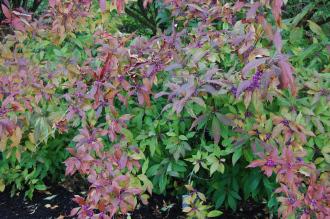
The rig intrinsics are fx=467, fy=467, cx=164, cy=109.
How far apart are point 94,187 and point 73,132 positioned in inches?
30.6

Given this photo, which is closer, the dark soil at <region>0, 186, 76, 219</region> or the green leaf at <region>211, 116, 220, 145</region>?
Answer: the green leaf at <region>211, 116, 220, 145</region>

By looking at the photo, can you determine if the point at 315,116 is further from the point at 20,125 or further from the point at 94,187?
the point at 20,125

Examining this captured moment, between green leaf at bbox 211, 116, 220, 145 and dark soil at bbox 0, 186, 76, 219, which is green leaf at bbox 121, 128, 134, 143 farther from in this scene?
dark soil at bbox 0, 186, 76, 219

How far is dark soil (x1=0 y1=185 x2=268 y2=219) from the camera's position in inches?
109

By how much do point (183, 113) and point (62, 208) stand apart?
1.07m

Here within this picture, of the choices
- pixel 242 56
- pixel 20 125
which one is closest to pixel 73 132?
pixel 20 125

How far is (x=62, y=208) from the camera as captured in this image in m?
2.84

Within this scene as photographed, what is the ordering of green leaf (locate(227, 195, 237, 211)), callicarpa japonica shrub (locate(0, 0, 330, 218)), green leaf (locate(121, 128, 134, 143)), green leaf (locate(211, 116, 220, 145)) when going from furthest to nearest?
green leaf (locate(227, 195, 237, 211)) < green leaf (locate(121, 128, 134, 143)) < green leaf (locate(211, 116, 220, 145)) < callicarpa japonica shrub (locate(0, 0, 330, 218))

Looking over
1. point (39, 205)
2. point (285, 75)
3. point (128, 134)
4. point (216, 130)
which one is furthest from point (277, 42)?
point (39, 205)

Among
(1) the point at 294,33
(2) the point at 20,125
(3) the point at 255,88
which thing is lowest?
(2) the point at 20,125

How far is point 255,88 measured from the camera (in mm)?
1773

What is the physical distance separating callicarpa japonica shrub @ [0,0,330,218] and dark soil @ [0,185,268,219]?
114 millimetres

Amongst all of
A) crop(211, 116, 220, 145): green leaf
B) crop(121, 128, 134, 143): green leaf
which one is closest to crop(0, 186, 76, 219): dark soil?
crop(121, 128, 134, 143): green leaf

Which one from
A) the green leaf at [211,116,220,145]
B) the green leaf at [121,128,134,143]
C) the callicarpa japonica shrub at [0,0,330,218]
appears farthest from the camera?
the green leaf at [121,128,134,143]
